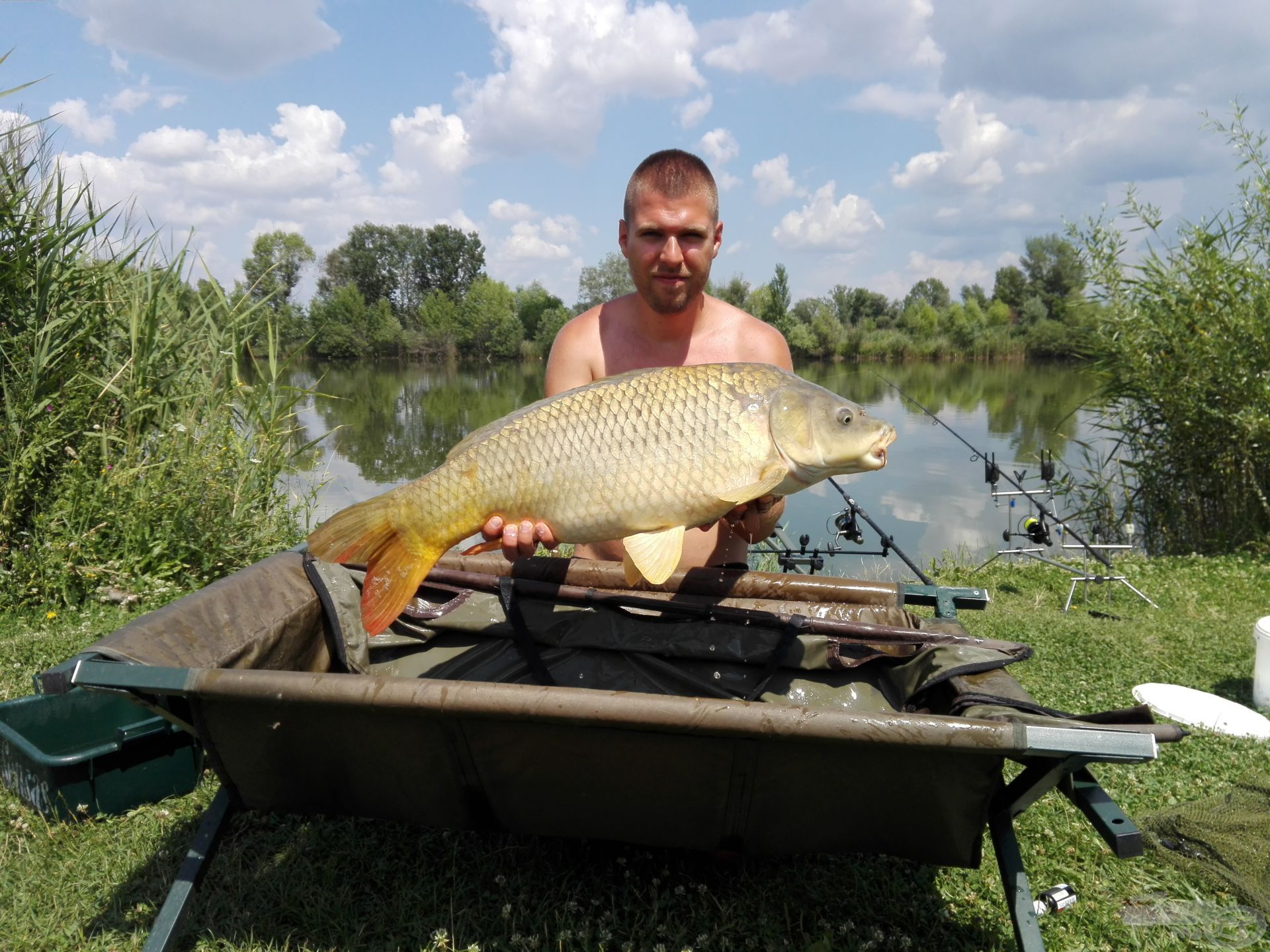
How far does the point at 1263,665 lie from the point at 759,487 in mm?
1940

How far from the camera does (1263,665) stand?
2432mm

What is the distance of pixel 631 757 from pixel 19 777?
139 centimetres

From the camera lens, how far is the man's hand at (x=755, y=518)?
168 centimetres

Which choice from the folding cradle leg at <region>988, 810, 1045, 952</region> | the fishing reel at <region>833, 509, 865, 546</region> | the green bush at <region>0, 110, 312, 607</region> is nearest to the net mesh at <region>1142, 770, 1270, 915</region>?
the folding cradle leg at <region>988, 810, 1045, 952</region>

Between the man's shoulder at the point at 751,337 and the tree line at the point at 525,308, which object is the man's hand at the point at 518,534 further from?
the tree line at the point at 525,308

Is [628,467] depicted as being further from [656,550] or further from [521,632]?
[521,632]

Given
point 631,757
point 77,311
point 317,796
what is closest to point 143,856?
point 317,796

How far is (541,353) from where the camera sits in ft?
110

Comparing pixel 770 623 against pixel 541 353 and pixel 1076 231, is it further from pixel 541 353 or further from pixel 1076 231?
pixel 541 353

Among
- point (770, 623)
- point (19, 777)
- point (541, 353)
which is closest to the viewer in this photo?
point (19, 777)

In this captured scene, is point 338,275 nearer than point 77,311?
No

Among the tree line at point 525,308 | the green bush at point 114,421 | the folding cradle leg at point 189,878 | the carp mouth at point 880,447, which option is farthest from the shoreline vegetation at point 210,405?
the tree line at point 525,308

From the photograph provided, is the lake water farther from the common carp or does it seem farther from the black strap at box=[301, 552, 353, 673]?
the common carp

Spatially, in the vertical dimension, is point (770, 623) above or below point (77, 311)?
below
